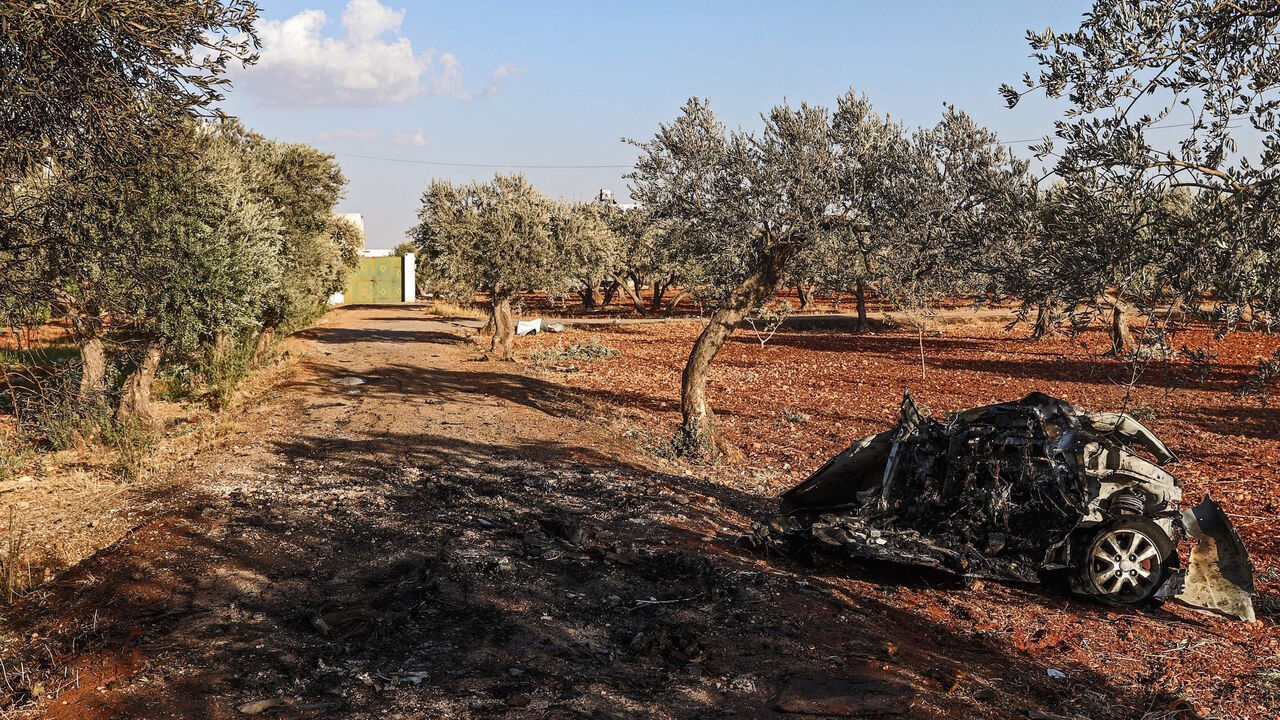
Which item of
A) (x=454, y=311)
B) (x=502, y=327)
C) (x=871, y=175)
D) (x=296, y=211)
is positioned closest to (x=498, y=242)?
(x=502, y=327)

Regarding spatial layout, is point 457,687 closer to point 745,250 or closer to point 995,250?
point 995,250

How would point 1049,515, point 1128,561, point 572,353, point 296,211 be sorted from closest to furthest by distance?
point 1128,561
point 1049,515
point 296,211
point 572,353

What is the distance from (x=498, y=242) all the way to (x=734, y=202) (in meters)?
14.5

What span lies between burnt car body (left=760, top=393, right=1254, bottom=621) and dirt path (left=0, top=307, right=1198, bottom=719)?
1.53 ft

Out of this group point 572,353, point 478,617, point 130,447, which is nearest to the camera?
point 478,617

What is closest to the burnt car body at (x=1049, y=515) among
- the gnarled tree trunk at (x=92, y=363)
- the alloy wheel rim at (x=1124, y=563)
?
the alloy wheel rim at (x=1124, y=563)

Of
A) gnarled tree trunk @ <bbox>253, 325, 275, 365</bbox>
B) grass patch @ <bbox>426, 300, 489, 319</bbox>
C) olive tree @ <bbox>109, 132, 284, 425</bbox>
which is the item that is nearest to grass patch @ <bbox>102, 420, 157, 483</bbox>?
olive tree @ <bbox>109, 132, 284, 425</bbox>

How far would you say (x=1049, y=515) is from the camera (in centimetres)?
771

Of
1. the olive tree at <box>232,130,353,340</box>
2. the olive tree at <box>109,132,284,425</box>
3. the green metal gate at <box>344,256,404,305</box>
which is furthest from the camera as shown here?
the green metal gate at <box>344,256,404,305</box>

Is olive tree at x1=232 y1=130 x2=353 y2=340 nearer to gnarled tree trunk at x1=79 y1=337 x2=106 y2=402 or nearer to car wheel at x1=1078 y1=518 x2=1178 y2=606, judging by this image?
gnarled tree trunk at x1=79 y1=337 x2=106 y2=402

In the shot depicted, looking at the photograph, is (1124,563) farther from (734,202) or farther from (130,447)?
(130,447)

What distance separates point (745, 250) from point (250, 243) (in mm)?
9280

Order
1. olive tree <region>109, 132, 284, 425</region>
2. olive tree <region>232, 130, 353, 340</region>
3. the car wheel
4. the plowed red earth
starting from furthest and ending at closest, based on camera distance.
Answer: olive tree <region>232, 130, 353, 340</region> → olive tree <region>109, 132, 284, 425</region> → the car wheel → the plowed red earth

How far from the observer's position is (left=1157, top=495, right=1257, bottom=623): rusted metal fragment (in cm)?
757
